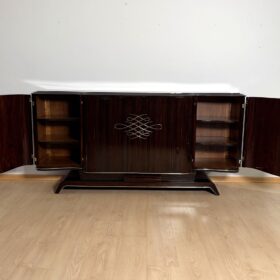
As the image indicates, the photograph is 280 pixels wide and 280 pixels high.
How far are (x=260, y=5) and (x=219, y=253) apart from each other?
205 centimetres

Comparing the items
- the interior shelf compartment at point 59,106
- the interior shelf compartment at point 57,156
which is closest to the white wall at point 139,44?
the interior shelf compartment at point 59,106

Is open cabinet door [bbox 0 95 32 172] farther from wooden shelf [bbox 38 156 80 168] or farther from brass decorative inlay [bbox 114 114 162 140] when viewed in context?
brass decorative inlay [bbox 114 114 162 140]

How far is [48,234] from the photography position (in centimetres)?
218

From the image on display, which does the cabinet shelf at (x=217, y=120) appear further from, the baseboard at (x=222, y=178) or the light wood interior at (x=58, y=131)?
the light wood interior at (x=58, y=131)

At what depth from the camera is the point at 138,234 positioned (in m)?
2.20

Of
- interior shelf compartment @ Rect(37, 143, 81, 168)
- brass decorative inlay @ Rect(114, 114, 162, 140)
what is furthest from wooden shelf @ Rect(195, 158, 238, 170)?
interior shelf compartment @ Rect(37, 143, 81, 168)

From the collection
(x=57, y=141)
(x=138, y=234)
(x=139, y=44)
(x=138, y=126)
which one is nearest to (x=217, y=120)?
(x=138, y=126)

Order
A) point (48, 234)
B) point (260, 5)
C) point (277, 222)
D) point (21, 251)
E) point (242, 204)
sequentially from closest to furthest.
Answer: point (21, 251)
point (48, 234)
point (277, 222)
point (242, 204)
point (260, 5)

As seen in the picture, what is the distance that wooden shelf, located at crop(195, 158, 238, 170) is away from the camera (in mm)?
2867

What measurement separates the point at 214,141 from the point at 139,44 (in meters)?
1.02

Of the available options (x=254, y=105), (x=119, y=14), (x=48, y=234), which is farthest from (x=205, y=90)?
(x=48, y=234)

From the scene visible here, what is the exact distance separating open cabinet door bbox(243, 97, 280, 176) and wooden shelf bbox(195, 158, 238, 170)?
11 centimetres

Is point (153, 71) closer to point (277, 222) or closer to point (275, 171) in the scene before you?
point (275, 171)

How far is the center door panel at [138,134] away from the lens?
108 inches
